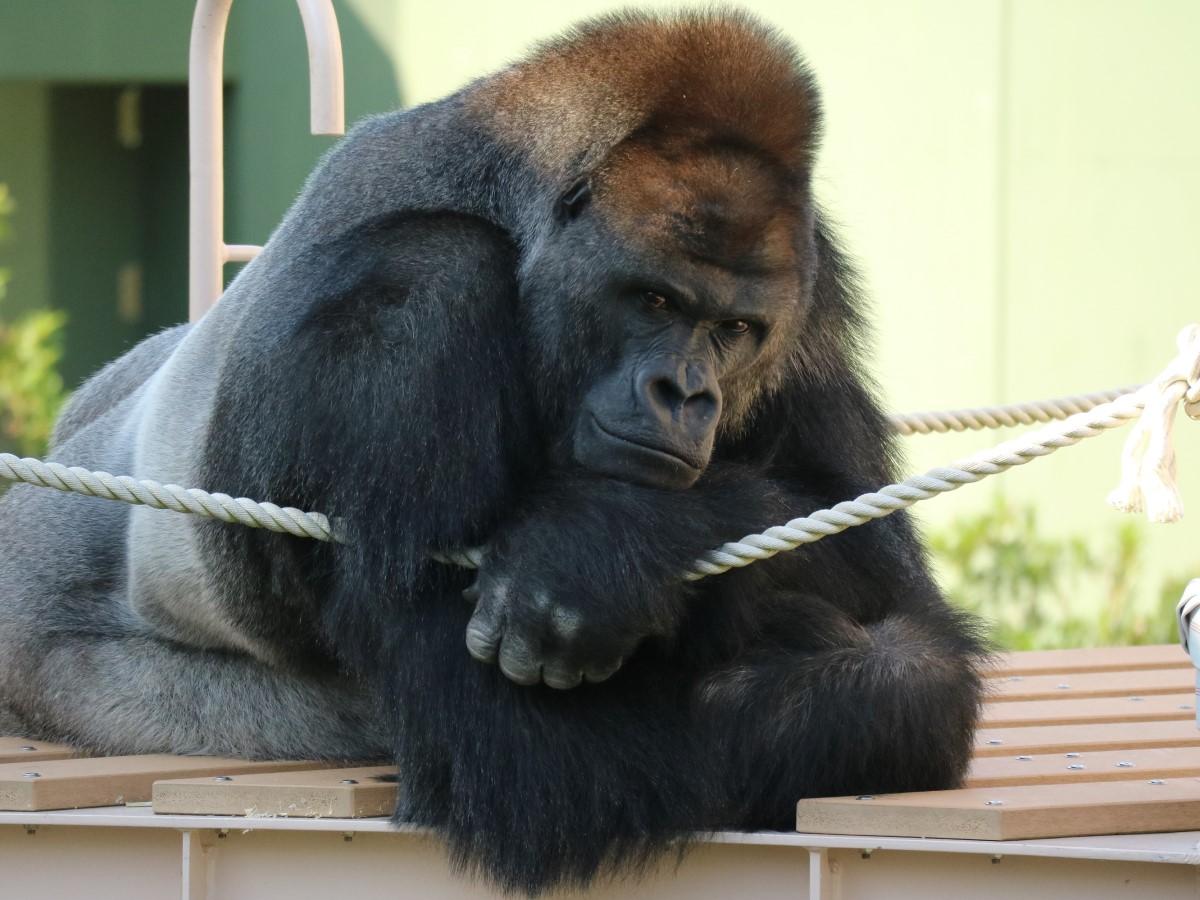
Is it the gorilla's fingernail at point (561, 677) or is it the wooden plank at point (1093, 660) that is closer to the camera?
the gorilla's fingernail at point (561, 677)

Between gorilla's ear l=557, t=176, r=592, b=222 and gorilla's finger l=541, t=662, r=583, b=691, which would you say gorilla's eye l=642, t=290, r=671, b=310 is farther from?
gorilla's finger l=541, t=662, r=583, b=691

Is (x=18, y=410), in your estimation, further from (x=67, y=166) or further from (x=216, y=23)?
(x=216, y=23)

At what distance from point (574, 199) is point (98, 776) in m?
1.43

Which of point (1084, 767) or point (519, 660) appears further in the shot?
point (1084, 767)

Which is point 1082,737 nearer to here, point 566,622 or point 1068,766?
point 1068,766

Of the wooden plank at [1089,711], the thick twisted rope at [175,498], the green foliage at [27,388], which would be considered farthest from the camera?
the green foliage at [27,388]

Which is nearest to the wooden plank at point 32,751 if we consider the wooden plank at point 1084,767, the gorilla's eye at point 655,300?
the gorilla's eye at point 655,300

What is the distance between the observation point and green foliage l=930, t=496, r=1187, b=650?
25.3ft

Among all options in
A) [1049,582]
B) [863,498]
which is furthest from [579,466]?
[1049,582]

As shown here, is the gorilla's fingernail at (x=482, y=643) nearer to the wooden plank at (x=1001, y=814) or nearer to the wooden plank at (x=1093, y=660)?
the wooden plank at (x=1001, y=814)

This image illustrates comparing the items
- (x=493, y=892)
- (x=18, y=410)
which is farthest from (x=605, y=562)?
(x=18, y=410)

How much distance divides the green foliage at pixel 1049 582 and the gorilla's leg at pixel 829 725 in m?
4.71

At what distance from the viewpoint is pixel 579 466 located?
9.93 ft

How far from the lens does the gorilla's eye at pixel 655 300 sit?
3.08 m
